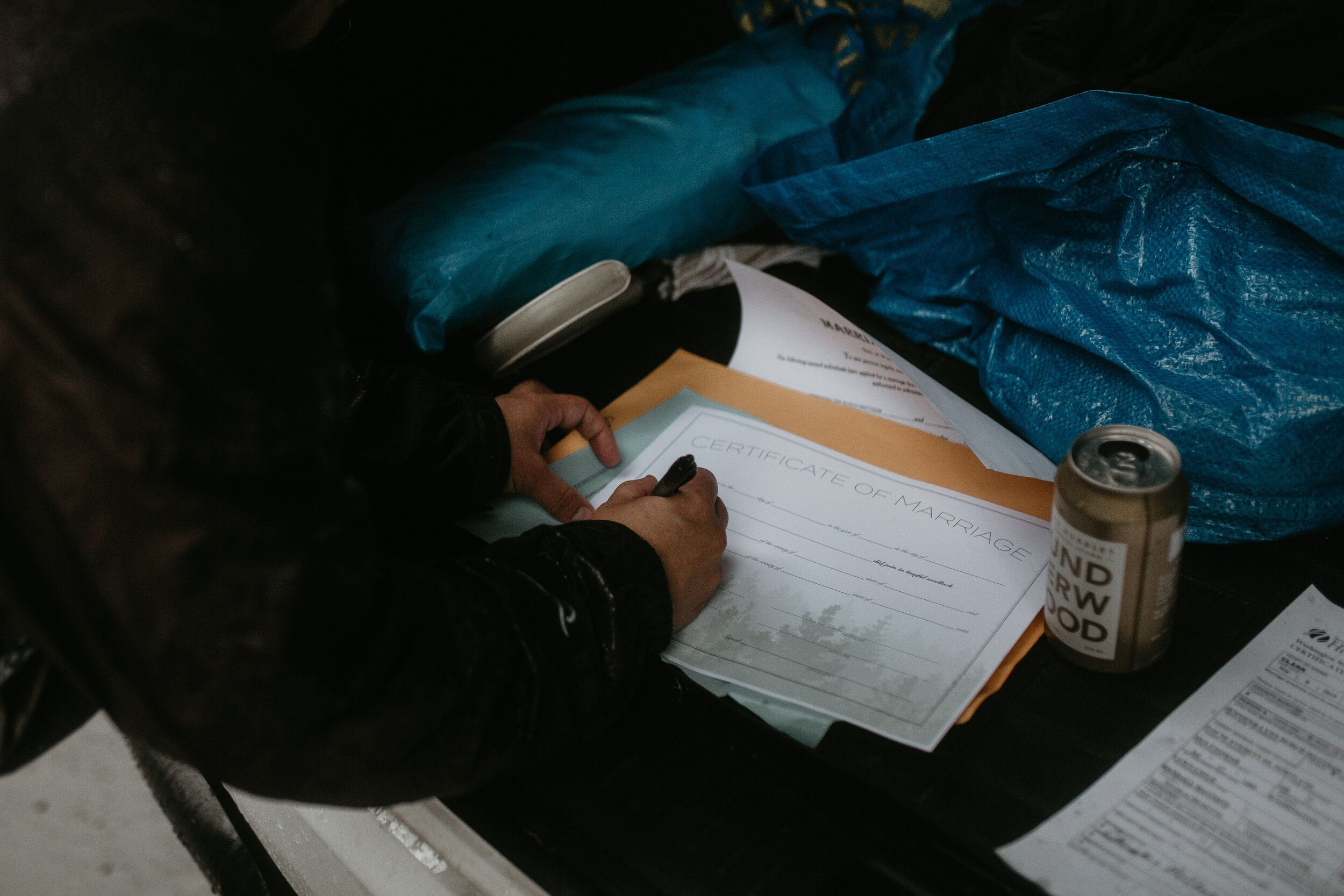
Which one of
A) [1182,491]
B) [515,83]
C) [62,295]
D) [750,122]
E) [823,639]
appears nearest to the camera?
[62,295]

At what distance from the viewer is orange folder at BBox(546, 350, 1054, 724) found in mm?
649

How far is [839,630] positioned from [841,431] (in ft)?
0.69

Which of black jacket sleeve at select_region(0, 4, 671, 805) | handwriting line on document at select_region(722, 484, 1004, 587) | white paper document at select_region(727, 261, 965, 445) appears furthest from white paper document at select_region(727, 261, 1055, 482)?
black jacket sleeve at select_region(0, 4, 671, 805)

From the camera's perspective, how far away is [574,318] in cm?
80

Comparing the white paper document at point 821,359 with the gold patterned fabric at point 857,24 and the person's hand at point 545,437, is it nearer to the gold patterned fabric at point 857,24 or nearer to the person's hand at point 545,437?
the person's hand at point 545,437

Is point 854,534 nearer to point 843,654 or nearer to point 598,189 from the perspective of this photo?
point 843,654

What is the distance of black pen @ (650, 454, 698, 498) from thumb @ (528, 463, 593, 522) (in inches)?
3.3

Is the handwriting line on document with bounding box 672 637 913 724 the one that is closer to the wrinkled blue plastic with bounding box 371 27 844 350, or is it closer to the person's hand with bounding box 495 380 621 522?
the person's hand with bounding box 495 380 621 522

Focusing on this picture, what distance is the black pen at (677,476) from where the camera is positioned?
1.97 ft

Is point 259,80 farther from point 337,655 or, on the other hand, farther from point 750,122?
point 750,122

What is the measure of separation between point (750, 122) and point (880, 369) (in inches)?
11.8

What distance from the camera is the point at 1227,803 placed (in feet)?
1.49

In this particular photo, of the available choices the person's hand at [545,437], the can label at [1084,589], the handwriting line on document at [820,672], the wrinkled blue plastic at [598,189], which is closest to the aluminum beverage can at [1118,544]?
the can label at [1084,589]

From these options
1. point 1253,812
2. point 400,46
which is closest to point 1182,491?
point 1253,812
